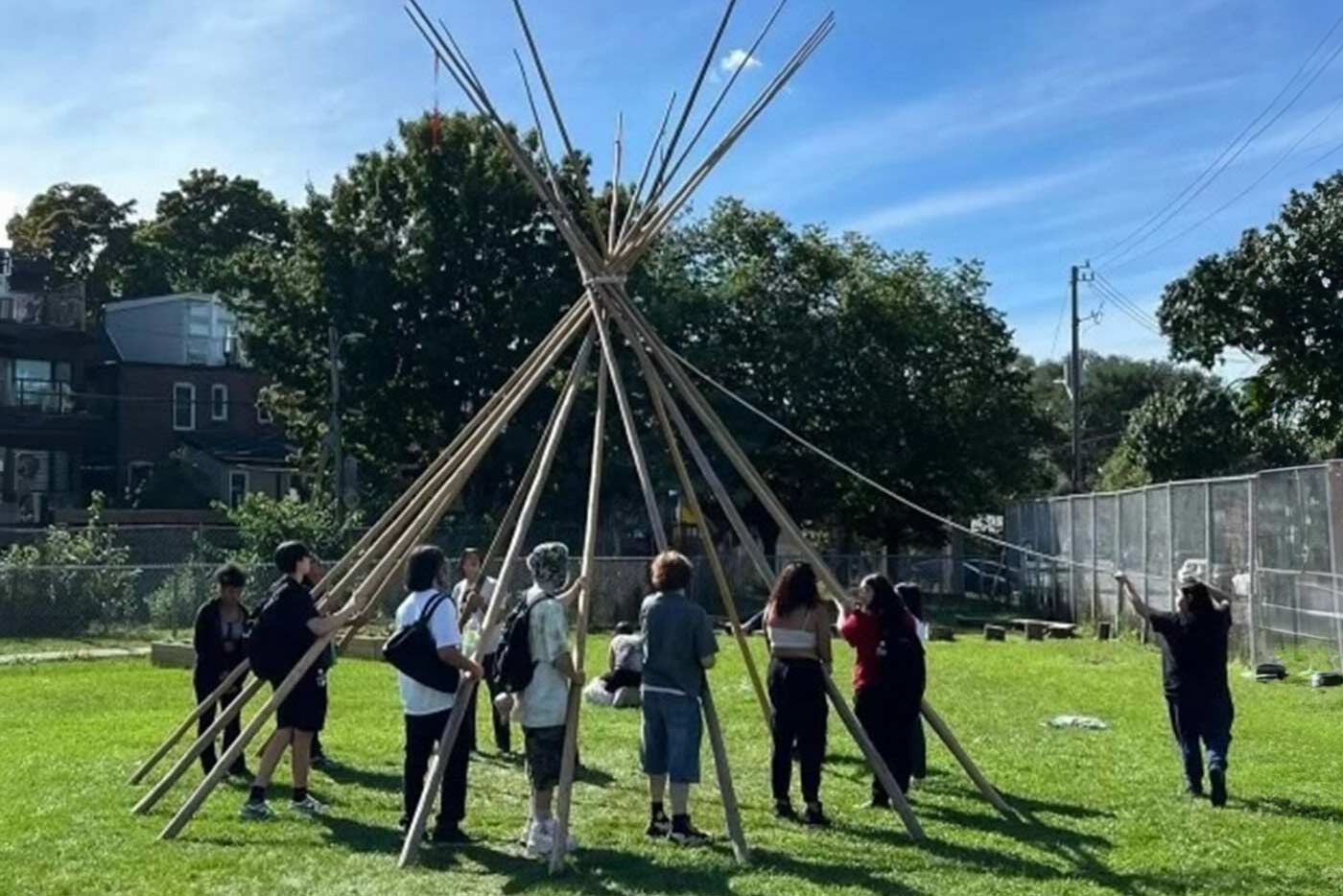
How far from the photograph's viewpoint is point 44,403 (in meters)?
42.8

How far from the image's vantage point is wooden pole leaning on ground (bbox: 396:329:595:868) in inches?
330

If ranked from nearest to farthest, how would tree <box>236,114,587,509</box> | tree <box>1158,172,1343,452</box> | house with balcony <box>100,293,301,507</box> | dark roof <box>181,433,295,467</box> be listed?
tree <box>1158,172,1343,452</box> < tree <box>236,114,587,509</box> < house with balcony <box>100,293,301,507</box> < dark roof <box>181,433,295,467</box>

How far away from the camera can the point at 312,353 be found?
35125mm

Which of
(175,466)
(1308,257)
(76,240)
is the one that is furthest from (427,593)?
(76,240)

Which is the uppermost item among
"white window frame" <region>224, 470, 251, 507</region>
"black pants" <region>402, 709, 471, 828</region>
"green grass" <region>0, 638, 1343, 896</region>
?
"white window frame" <region>224, 470, 251, 507</region>

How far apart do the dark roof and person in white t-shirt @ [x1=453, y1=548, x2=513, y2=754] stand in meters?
33.5

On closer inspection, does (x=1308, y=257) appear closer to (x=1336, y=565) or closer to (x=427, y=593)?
(x=1336, y=565)

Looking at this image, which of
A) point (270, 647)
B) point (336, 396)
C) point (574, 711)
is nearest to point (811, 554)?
point (574, 711)

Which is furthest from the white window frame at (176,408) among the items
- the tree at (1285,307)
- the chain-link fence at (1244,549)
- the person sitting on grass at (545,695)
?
the person sitting on grass at (545,695)

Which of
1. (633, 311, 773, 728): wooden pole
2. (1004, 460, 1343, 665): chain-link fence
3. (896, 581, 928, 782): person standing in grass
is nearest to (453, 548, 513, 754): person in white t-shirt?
(633, 311, 773, 728): wooden pole

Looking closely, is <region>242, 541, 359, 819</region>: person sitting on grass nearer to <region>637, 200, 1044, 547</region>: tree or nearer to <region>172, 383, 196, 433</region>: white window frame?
<region>637, 200, 1044, 547</region>: tree

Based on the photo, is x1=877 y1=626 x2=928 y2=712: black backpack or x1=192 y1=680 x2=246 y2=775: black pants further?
x1=192 y1=680 x2=246 y2=775: black pants

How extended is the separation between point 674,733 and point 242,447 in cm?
3988

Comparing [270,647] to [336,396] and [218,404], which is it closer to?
[336,396]
